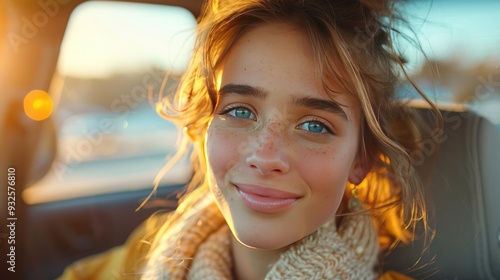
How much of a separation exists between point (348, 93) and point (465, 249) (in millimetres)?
480

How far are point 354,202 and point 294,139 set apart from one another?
0.28 metres

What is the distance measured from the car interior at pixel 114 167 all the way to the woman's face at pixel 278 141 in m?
0.30

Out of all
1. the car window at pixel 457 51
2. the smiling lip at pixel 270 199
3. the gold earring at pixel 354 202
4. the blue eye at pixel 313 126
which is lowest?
the smiling lip at pixel 270 199

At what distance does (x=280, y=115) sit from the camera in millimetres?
1117

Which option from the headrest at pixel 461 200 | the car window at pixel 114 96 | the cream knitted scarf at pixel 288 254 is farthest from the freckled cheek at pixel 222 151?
the headrest at pixel 461 200

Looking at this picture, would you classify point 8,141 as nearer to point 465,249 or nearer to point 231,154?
point 231,154

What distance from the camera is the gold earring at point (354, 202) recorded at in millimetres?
1314

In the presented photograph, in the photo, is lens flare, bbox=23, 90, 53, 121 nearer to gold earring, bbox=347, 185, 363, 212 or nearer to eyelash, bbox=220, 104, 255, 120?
eyelash, bbox=220, 104, 255, 120

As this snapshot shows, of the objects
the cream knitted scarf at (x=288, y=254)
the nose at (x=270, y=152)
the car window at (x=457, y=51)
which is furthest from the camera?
the car window at (x=457, y=51)

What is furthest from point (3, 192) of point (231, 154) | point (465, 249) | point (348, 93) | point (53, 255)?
point (465, 249)

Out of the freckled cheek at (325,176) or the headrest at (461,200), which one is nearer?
the freckled cheek at (325,176)

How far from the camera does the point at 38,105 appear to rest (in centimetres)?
151

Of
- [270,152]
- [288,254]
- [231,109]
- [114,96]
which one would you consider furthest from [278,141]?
[114,96]

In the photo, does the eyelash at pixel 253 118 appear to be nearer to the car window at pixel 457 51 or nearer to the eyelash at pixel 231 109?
the eyelash at pixel 231 109
